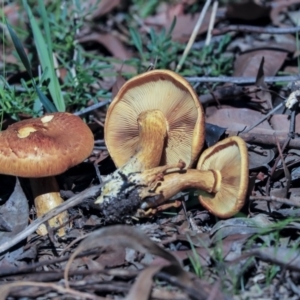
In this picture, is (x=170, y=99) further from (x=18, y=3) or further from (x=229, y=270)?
(x=18, y=3)

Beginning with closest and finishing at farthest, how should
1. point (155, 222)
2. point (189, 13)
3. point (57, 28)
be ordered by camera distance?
point (155, 222), point (57, 28), point (189, 13)

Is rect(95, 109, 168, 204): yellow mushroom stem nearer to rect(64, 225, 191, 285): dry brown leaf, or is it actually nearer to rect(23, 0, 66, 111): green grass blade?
rect(64, 225, 191, 285): dry brown leaf

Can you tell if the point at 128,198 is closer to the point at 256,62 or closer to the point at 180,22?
the point at 256,62

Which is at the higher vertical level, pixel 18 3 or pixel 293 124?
pixel 18 3

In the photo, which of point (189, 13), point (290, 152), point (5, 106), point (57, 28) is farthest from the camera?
point (189, 13)

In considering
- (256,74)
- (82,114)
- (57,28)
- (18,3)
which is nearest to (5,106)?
(82,114)

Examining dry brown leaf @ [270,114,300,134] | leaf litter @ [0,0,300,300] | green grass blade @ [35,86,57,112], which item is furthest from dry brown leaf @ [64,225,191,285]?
dry brown leaf @ [270,114,300,134]

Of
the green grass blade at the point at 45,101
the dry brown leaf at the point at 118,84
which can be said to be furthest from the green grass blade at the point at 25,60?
the dry brown leaf at the point at 118,84
